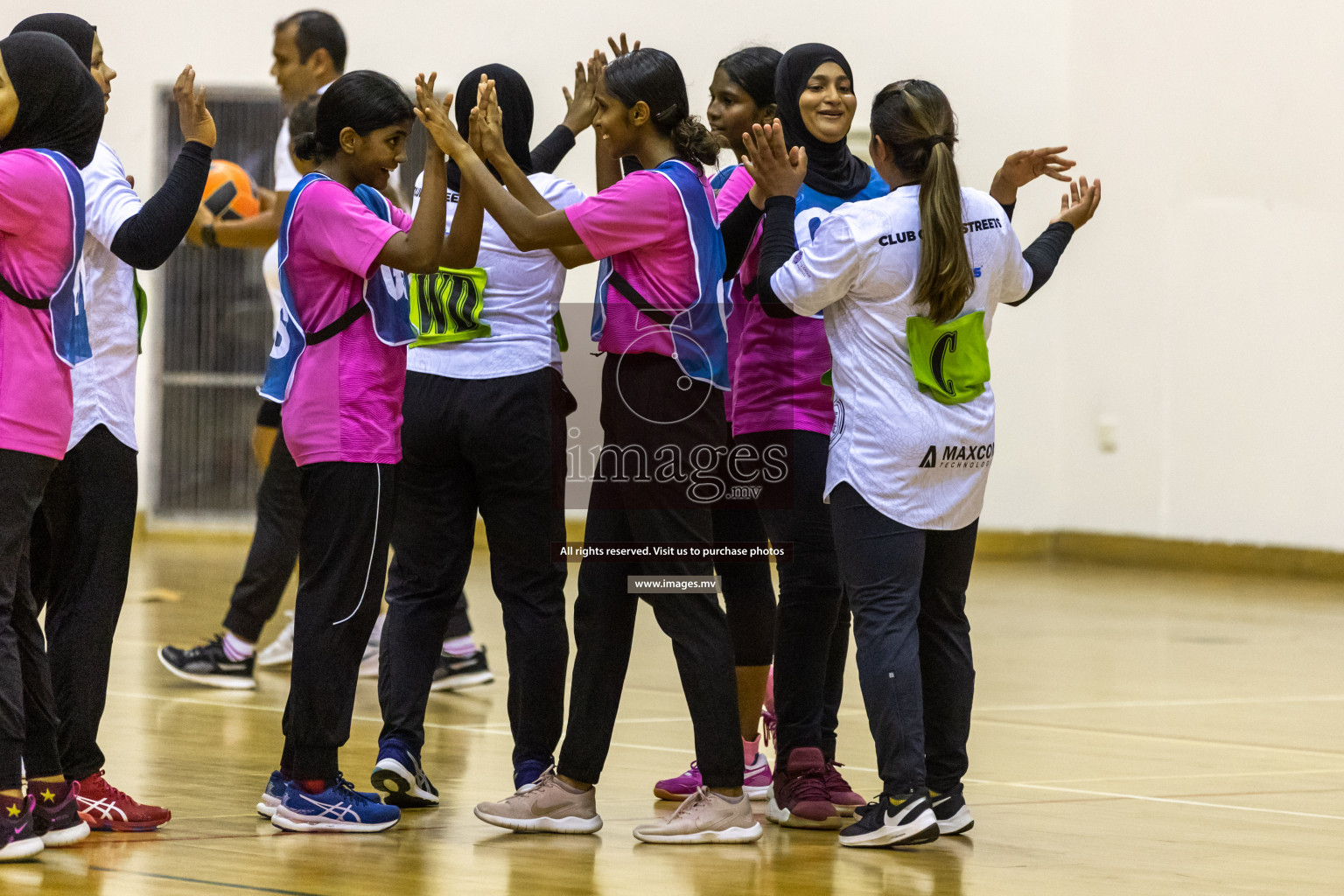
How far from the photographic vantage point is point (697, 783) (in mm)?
4336

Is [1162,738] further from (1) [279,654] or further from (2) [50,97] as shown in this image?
(2) [50,97]

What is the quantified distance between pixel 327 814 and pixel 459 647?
250cm

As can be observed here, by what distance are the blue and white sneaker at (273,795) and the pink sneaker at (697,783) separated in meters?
0.94

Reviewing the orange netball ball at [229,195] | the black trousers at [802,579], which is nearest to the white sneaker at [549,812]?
the black trousers at [802,579]

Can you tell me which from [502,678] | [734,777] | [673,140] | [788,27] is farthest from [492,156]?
[788,27]

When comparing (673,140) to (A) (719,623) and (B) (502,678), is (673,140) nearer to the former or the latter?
(A) (719,623)

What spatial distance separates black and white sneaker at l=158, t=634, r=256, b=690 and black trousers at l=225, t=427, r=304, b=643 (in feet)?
0.29

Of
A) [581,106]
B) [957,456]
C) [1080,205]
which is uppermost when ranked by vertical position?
[581,106]

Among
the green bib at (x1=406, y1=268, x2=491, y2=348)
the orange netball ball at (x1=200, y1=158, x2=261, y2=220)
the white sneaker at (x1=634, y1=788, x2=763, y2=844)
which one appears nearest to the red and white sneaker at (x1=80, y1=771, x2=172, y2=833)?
the white sneaker at (x1=634, y1=788, x2=763, y2=844)

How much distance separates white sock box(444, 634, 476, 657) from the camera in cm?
625

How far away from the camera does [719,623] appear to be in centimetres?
379

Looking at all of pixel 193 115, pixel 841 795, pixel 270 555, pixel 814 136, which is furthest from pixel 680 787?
pixel 270 555

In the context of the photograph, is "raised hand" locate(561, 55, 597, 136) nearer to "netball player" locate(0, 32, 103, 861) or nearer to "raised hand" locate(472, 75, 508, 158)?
"raised hand" locate(472, 75, 508, 158)

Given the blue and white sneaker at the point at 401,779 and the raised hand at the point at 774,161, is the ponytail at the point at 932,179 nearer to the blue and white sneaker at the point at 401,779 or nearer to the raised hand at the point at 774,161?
the raised hand at the point at 774,161
